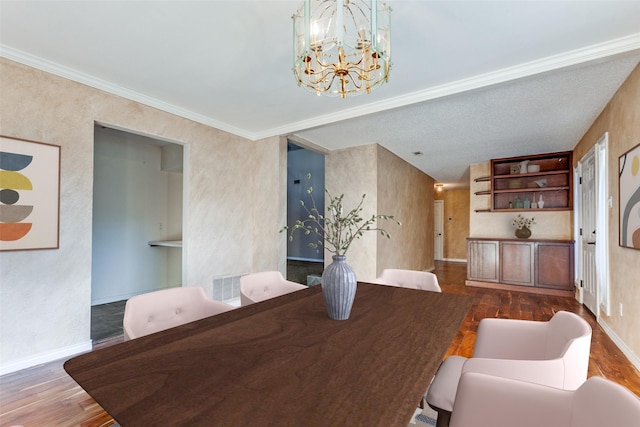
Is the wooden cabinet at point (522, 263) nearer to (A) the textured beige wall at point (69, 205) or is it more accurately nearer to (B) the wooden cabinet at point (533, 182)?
(B) the wooden cabinet at point (533, 182)

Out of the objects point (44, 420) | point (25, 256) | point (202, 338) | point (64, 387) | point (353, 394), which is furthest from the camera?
point (25, 256)

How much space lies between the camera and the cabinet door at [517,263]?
5090 millimetres

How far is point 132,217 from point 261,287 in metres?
3.45

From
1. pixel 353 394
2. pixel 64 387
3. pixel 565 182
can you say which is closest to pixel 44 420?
pixel 64 387

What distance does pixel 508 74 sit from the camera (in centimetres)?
253

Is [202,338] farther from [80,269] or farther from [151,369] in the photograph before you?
[80,269]

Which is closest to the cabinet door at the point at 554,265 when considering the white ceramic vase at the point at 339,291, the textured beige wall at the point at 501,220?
the textured beige wall at the point at 501,220

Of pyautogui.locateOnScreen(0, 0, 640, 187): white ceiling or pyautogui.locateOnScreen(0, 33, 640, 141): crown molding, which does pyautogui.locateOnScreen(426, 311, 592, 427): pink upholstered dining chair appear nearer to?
pyautogui.locateOnScreen(0, 0, 640, 187): white ceiling

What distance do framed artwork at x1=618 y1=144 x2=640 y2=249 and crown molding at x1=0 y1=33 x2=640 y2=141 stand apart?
2.59ft

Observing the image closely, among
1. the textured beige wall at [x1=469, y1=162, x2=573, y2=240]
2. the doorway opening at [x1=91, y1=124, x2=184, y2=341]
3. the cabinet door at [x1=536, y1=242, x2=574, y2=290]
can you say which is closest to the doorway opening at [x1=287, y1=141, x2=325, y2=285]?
the doorway opening at [x1=91, y1=124, x2=184, y2=341]

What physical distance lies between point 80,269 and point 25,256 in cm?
39

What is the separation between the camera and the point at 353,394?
2.48 feet

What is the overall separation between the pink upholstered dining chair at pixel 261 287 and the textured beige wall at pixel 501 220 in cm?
491

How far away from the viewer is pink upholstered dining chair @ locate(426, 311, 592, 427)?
1.00 meters
